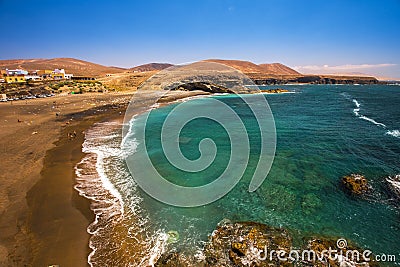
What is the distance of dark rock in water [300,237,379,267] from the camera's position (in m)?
7.59

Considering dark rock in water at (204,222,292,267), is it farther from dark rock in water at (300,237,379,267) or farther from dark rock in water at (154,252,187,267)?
dark rock in water at (154,252,187,267)

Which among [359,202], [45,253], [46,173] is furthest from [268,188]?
[46,173]

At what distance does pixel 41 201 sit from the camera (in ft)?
37.6

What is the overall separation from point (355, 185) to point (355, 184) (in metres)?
0.09

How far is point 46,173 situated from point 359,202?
1873 centimetres

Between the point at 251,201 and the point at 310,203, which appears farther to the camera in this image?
the point at 251,201

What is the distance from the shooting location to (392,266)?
24.9ft

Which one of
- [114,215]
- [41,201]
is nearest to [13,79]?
[41,201]

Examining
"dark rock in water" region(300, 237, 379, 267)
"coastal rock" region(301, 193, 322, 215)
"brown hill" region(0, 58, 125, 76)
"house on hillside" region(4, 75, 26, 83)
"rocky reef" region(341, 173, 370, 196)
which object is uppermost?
"brown hill" region(0, 58, 125, 76)

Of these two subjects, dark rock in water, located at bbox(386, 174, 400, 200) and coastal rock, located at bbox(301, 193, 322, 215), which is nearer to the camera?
coastal rock, located at bbox(301, 193, 322, 215)

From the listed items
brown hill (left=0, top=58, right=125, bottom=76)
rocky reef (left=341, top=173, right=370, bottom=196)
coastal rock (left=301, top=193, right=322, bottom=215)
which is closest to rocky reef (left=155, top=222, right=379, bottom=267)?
coastal rock (left=301, top=193, right=322, bottom=215)

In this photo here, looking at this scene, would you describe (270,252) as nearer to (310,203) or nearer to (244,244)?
(244,244)

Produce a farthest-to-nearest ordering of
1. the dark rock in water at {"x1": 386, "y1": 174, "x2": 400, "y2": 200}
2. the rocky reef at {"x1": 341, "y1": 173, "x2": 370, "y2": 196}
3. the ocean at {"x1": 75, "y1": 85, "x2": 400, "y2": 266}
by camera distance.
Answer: the rocky reef at {"x1": 341, "y1": 173, "x2": 370, "y2": 196}, the dark rock in water at {"x1": 386, "y1": 174, "x2": 400, "y2": 200}, the ocean at {"x1": 75, "y1": 85, "x2": 400, "y2": 266}

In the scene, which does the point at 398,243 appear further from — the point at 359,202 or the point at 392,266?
the point at 359,202
